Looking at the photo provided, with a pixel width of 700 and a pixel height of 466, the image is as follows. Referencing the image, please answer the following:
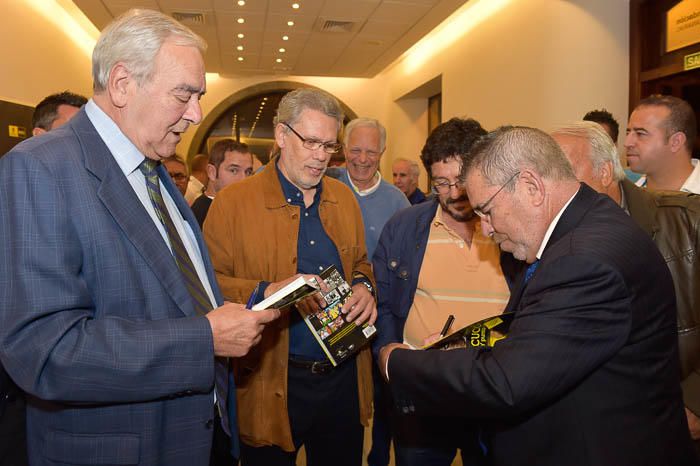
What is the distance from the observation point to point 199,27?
27.1 ft

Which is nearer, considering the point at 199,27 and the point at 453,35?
the point at 199,27

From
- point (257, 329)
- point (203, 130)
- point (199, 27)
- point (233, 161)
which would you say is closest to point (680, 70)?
point (233, 161)

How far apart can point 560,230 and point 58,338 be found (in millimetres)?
1223

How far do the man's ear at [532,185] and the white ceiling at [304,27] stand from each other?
640cm

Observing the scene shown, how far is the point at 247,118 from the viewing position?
13570mm

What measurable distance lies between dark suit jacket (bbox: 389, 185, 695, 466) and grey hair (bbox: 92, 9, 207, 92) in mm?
1086

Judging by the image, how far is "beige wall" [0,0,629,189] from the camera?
5.45 meters

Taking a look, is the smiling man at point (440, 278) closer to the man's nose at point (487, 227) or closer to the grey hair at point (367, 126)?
the man's nose at point (487, 227)

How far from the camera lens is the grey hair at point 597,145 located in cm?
213

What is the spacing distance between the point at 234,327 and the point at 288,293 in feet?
0.53

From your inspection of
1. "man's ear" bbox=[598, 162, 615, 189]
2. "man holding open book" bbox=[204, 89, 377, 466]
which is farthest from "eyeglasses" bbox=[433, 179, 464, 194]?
"man's ear" bbox=[598, 162, 615, 189]

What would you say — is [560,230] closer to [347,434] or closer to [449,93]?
[347,434]

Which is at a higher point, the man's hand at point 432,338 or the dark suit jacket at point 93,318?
the dark suit jacket at point 93,318

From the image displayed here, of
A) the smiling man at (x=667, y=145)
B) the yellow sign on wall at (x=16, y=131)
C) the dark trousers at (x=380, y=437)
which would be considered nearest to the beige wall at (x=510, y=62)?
the yellow sign on wall at (x=16, y=131)
